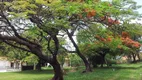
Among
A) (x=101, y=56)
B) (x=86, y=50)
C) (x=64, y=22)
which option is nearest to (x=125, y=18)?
(x=64, y=22)

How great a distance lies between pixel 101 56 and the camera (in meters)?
32.8

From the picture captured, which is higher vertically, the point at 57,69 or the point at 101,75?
the point at 57,69

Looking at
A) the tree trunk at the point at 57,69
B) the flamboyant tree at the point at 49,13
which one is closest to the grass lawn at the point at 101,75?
the tree trunk at the point at 57,69

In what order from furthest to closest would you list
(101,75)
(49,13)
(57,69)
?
(101,75), (57,69), (49,13)

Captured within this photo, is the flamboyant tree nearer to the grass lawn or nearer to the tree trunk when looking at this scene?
the tree trunk

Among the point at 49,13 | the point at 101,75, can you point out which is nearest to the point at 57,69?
the point at 49,13

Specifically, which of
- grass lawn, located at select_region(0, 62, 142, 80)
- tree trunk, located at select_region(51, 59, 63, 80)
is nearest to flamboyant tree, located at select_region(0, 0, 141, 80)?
tree trunk, located at select_region(51, 59, 63, 80)

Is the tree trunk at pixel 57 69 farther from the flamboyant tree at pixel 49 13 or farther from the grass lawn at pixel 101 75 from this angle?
the grass lawn at pixel 101 75

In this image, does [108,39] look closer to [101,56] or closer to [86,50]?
[86,50]

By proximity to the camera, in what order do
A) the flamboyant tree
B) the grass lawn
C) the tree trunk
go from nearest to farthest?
the flamboyant tree
the tree trunk
the grass lawn

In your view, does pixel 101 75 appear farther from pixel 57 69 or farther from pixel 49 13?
pixel 49 13

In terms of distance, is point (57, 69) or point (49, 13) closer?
point (49, 13)

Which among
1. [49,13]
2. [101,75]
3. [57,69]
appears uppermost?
[49,13]

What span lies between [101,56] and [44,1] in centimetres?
2417
